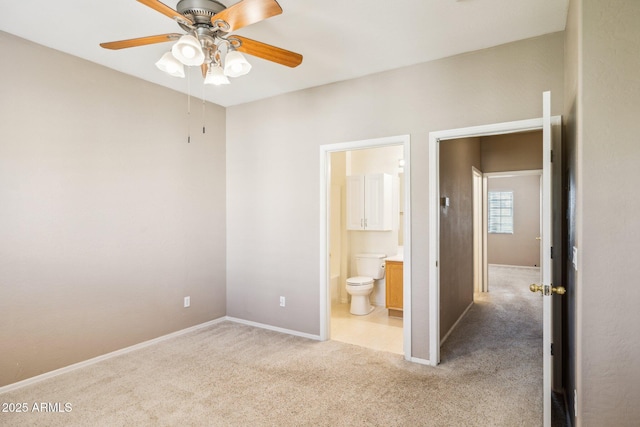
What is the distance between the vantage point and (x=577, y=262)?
1816mm

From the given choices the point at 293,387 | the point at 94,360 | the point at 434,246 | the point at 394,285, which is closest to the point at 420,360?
the point at 434,246

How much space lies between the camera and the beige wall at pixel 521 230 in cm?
892

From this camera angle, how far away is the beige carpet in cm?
232

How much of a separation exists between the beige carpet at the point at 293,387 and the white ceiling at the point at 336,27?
2701mm

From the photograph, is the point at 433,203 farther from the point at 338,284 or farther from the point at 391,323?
the point at 338,284

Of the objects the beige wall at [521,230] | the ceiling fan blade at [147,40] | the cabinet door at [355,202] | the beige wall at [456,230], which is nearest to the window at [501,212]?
the beige wall at [521,230]

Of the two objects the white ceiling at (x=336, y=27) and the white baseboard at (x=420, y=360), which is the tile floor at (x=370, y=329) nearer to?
the white baseboard at (x=420, y=360)

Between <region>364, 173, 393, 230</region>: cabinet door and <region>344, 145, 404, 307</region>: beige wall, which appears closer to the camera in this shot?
<region>364, 173, 393, 230</region>: cabinet door

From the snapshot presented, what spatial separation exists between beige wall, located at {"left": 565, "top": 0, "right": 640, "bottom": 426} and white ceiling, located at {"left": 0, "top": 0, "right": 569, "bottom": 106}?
0.87 metres

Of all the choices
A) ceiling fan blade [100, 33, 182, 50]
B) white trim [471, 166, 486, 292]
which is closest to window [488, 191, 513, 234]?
white trim [471, 166, 486, 292]

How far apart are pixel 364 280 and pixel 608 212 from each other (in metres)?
3.34

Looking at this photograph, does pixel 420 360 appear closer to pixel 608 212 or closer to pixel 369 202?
pixel 608 212

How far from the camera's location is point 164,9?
187 centimetres

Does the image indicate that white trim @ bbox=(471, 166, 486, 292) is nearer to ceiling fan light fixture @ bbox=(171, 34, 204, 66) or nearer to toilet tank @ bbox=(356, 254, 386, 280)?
toilet tank @ bbox=(356, 254, 386, 280)
